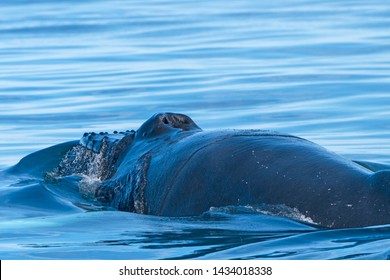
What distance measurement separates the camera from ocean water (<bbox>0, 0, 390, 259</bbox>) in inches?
270

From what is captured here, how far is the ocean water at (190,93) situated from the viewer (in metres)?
6.85

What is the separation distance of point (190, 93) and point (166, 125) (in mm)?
8320

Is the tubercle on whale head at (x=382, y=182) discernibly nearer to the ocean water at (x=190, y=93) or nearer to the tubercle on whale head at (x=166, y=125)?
the ocean water at (x=190, y=93)

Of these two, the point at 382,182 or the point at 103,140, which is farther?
Result: the point at 103,140

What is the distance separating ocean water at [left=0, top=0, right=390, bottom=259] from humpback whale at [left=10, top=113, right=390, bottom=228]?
5.3 inches

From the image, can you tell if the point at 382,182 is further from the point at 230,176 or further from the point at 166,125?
the point at 166,125

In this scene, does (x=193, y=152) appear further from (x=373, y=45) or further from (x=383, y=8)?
(x=383, y=8)

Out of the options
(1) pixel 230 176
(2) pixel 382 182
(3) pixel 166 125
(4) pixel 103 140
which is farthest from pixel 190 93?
(2) pixel 382 182

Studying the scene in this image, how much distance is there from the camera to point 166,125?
8.36 meters

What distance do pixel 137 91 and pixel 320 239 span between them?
10.8 meters

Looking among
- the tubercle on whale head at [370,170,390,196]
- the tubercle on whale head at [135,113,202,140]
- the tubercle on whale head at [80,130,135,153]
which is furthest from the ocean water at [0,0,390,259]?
the tubercle on whale head at [135,113,202,140]

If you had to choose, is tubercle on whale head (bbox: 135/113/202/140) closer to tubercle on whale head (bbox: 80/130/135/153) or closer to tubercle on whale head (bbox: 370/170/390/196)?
tubercle on whale head (bbox: 80/130/135/153)

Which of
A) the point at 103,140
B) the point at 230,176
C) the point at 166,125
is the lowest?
the point at 230,176

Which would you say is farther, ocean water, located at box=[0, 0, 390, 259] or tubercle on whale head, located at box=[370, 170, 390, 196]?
ocean water, located at box=[0, 0, 390, 259]
